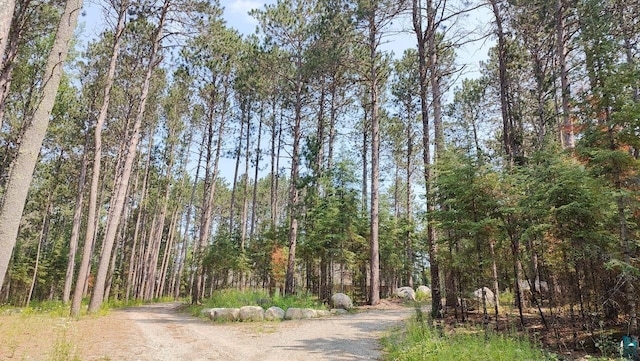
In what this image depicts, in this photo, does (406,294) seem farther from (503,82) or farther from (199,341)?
(199,341)

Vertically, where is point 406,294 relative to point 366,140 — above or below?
below

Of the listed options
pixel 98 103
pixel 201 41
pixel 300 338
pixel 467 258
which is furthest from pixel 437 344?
pixel 98 103

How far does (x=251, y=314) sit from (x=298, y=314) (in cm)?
139

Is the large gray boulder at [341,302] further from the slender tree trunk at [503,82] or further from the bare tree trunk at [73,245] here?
the bare tree trunk at [73,245]

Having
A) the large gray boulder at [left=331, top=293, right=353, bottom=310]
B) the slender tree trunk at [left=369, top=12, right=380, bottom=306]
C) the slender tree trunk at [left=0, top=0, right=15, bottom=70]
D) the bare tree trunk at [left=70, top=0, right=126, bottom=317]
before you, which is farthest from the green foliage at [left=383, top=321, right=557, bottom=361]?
the bare tree trunk at [left=70, top=0, right=126, bottom=317]

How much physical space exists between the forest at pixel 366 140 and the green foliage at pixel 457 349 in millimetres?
1516

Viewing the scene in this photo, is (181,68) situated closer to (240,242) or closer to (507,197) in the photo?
(240,242)

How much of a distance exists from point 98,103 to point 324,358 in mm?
17773

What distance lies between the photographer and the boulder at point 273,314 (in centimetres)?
1013

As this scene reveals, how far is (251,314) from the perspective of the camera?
395 inches

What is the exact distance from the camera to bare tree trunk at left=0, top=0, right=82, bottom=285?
3965 millimetres

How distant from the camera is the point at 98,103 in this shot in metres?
17.5

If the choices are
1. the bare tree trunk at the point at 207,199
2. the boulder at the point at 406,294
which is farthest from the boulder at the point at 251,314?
the boulder at the point at 406,294

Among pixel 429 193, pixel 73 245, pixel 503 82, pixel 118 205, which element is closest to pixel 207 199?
pixel 118 205
